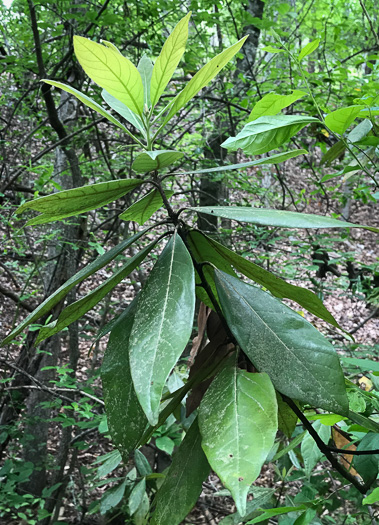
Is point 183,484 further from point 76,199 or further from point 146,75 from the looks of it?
point 146,75

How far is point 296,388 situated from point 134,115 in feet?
1.61

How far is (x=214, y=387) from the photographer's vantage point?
55cm

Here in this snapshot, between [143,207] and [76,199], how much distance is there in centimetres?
15

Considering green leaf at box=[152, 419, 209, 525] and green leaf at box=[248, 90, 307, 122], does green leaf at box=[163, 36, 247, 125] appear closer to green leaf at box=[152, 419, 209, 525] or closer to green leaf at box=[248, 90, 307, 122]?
green leaf at box=[248, 90, 307, 122]

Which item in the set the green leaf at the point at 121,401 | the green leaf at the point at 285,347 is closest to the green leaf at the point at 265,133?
the green leaf at the point at 285,347

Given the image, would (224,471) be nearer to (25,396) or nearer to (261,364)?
(261,364)

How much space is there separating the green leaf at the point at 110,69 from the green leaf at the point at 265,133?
0.16 metres

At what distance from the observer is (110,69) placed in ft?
1.95

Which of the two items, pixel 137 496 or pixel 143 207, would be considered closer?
pixel 143 207

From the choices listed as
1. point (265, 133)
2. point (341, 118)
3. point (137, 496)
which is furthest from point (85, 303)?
point (137, 496)

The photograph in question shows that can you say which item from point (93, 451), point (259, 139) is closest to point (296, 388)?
point (259, 139)

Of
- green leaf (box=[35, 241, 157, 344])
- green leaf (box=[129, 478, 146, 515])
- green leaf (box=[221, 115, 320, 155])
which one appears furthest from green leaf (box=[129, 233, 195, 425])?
green leaf (box=[129, 478, 146, 515])

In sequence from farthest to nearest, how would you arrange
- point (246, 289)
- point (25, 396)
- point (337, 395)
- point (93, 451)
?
point (93, 451), point (25, 396), point (246, 289), point (337, 395)

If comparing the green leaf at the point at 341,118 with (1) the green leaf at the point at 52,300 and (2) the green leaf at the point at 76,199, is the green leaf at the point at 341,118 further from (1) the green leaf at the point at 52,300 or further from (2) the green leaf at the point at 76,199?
(1) the green leaf at the point at 52,300
